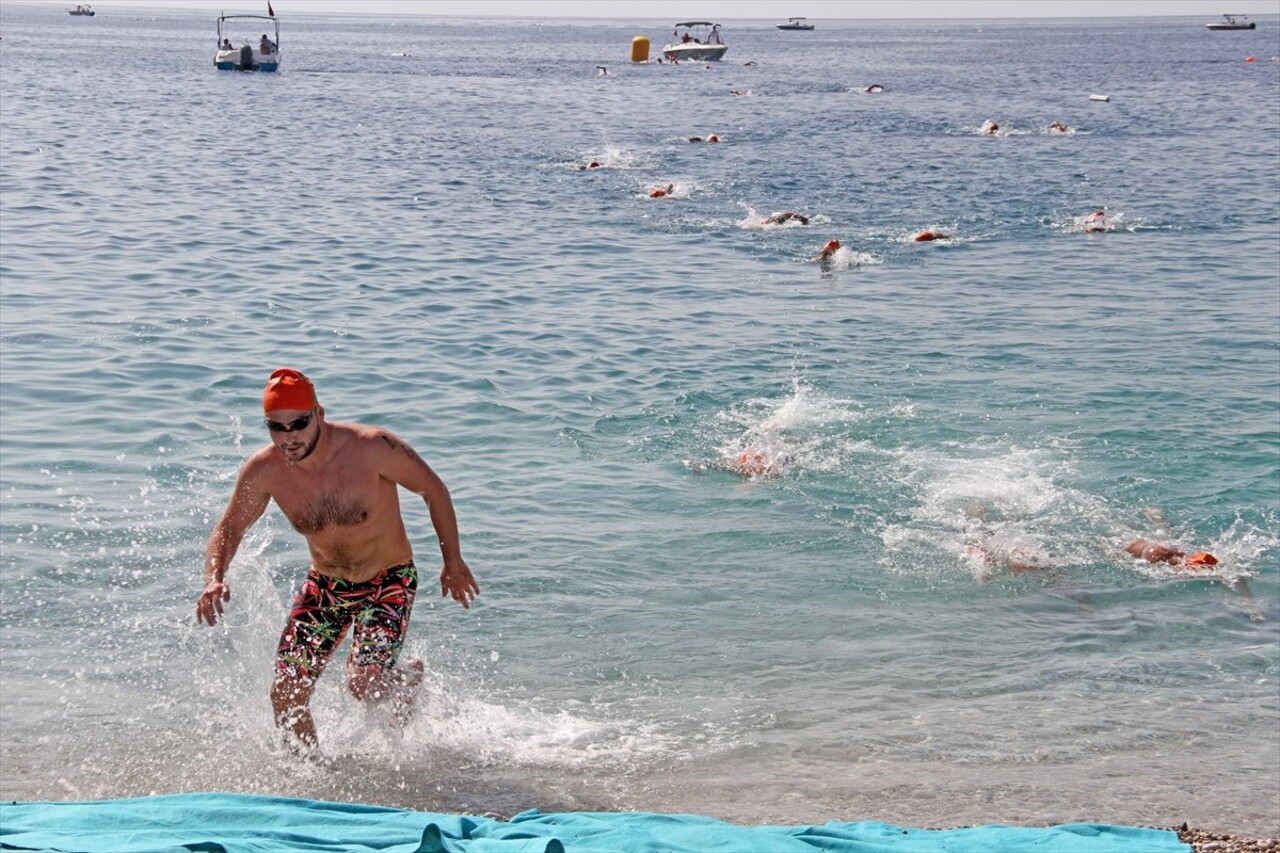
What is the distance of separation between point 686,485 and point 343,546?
547 cm

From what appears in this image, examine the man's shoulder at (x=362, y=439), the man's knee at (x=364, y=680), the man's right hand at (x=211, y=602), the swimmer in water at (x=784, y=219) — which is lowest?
the man's knee at (x=364, y=680)

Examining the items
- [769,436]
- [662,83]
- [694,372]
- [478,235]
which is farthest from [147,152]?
[662,83]

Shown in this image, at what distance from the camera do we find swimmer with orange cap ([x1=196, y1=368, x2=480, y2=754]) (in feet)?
21.1

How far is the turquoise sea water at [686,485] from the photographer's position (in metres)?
7.34

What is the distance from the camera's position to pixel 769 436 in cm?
1273

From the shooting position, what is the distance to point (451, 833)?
496cm

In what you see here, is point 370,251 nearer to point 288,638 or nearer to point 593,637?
point 593,637

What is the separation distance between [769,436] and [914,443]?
51.6 inches

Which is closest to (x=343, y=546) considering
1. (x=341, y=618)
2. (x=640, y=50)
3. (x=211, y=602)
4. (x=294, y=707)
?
(x=341, y=618)

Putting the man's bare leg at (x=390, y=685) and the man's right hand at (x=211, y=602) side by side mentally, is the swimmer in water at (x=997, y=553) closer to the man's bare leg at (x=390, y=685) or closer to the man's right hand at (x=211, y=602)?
the man's bare leg at (x=390, y=685)

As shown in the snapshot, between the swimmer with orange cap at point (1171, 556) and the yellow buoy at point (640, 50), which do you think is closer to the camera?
the swimmer with orange cap at point (1171, 556)

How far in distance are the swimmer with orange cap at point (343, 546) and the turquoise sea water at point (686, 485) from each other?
1.55 ft

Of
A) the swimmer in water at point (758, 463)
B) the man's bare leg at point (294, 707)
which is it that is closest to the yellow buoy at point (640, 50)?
the swimmer in water at point (758, 463)

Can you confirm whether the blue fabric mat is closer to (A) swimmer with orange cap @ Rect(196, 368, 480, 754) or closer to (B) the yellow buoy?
(A) swimmer with orange cap @ Rect(196, 368, 480, 754)
